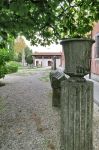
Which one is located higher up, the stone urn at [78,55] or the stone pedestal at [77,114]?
the stone urn at [78,55]

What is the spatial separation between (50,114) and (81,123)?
162 inches

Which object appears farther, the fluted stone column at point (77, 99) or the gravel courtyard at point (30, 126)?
the gravel courtyard at point (30, 126)

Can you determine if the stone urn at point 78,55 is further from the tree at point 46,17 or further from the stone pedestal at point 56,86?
the stone pedestal at point 56,86

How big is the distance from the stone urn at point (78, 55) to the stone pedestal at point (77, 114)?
0.27ft

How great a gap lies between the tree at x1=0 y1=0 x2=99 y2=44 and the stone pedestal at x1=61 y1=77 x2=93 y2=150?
217cm

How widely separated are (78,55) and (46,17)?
14.3 ft

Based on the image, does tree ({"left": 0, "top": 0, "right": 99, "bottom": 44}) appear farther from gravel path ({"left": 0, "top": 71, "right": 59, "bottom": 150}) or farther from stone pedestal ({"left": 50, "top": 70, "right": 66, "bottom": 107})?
gravel path ({"left": 0, "top": 71, "right": 59, "bottom": 150})

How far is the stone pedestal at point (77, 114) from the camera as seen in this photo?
2.80 meters

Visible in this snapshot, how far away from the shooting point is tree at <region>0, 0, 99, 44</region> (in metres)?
5.27

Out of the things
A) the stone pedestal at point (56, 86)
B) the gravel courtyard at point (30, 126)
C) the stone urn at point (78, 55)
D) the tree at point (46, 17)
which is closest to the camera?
the stone urn at point (78, 55)

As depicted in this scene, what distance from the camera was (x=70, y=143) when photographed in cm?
290

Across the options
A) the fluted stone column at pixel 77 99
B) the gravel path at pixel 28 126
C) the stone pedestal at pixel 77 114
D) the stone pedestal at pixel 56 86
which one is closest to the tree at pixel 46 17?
the stone pedestal at pixel 56 86

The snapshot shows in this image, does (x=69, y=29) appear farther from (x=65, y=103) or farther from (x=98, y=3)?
(x=65, y=103)

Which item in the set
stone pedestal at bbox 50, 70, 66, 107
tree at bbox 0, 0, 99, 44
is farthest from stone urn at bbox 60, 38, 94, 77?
stone pedestal at bbox 50, 70, 66, 107
